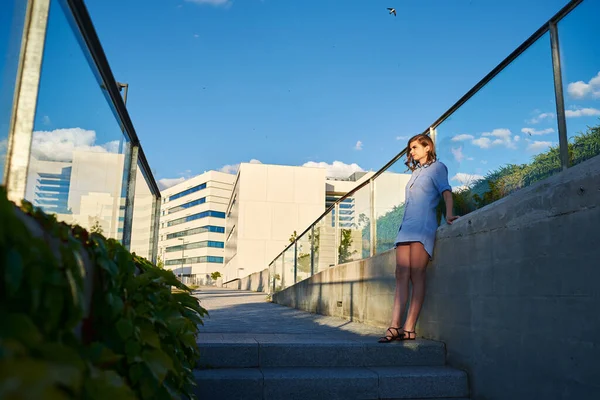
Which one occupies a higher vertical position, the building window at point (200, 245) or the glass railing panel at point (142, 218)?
the building window at point (200, 245)

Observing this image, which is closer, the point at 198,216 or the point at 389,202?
the point at 389,202

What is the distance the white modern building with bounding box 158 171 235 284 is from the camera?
75.4 metres

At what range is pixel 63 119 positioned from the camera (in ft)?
6.18

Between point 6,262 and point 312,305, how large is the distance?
8288 mm

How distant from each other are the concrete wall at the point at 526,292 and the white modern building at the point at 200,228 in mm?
70744

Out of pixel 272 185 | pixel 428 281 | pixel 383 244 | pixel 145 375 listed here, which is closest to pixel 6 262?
pixel 145 375

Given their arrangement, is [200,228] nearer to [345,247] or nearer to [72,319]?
[345,247]

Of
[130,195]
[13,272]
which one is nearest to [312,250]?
[130,195]

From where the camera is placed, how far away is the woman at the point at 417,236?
3.99 metres

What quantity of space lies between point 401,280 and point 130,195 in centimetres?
227

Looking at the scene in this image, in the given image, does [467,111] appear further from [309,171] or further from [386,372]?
[309,171]

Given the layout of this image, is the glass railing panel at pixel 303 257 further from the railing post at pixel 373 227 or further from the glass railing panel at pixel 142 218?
the glass railing panel at pixel 142 218

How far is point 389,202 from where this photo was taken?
574 cm

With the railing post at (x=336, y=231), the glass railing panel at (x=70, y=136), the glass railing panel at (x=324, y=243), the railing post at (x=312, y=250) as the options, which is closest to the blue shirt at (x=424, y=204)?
the glass railing panel at (x=70, y=136)
